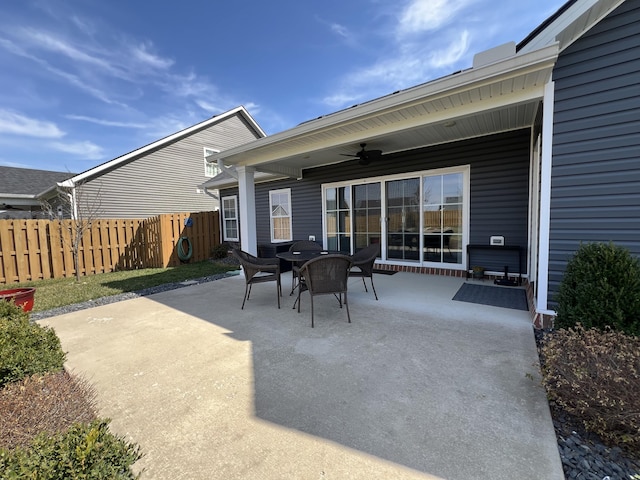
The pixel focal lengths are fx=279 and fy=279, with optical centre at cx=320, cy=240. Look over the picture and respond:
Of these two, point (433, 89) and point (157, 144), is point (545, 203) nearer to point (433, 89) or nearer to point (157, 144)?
point (433, 89)

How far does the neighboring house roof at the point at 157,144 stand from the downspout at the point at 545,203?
1263cm

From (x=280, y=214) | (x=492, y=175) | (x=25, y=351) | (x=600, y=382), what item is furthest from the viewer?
(x=280, y=214)

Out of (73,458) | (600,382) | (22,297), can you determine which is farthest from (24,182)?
(600,382)

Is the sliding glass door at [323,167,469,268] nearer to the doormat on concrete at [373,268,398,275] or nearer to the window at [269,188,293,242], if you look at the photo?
the doormat on concrete at [373,268,398,275]

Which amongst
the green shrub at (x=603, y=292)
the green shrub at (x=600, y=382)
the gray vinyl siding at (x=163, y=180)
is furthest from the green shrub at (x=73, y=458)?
the gray vinyl siding at (x=163, y=180)

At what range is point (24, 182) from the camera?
13.0 m

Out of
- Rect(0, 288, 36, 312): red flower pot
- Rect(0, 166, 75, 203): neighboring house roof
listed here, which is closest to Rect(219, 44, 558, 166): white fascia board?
Rect(0, 288, 36, 312): red flower pot

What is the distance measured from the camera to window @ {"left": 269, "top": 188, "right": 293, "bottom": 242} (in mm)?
8453

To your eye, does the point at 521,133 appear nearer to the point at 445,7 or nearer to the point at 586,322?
the point at 445,7

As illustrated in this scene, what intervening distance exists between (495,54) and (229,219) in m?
8.98

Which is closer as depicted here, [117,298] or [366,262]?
[366,262]

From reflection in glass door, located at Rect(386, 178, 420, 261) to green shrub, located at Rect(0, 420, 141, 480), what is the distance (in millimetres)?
5783

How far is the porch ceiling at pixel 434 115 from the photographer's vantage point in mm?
2930

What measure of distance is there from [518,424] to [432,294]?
2.83 meters
